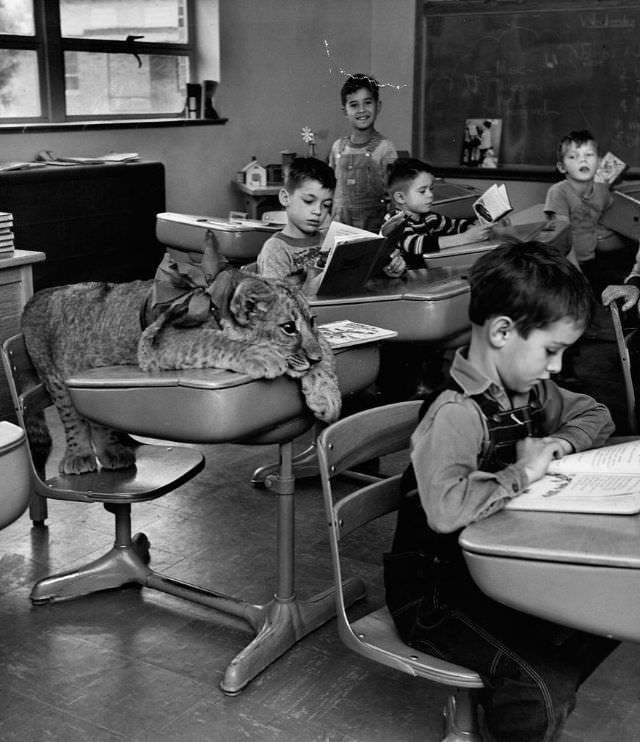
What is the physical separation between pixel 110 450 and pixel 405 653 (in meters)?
1.19

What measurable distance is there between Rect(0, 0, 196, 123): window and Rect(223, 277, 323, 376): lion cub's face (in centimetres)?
401

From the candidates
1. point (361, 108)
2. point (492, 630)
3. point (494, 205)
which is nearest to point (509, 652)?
point (492, 630)

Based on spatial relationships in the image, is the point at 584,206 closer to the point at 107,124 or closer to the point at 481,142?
the point at 481,142

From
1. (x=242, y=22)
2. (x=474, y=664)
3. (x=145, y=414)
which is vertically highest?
(x=242, y=22)

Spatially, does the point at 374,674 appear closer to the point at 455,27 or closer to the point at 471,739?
the point at 471,739

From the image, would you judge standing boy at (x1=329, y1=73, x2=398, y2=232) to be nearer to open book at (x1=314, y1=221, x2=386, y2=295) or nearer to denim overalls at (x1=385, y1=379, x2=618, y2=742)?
open book at (x1=314, y1=221, x2=386, y2=295)

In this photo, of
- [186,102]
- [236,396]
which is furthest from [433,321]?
[186,102]

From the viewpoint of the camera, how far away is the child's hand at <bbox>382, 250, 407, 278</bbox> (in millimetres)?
3291

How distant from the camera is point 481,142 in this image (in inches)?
287

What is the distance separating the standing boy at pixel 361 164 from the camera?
4359mm

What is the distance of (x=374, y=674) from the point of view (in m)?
2.26

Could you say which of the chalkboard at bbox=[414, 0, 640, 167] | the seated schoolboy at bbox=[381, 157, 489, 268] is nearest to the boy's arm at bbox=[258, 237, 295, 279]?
the seated schoolboy at bbox=[381, 157, 489, 268]

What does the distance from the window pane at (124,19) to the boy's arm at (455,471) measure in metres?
5.01

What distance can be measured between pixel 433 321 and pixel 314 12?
4.95 m
